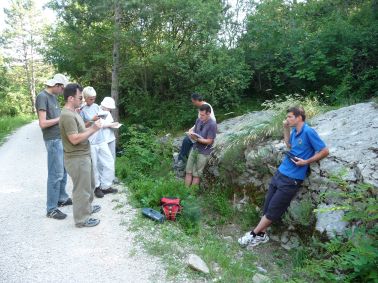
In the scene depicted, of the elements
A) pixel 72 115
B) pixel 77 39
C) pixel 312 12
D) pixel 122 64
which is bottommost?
pixel 72 115

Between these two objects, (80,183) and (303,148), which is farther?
(303,148)

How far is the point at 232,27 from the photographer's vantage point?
12266 mm

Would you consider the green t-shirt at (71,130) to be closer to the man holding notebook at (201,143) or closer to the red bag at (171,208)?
the red bag at (171,208)

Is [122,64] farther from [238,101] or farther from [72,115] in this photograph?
[72,115]

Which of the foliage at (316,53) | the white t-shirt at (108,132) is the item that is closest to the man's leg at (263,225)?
the white t-shirt at (108,132)

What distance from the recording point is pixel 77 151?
4.55 metres

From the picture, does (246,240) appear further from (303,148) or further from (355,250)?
(355,250)

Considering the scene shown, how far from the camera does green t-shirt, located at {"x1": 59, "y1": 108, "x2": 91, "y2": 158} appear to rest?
4402 mm

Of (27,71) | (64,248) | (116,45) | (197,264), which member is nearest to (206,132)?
(197,264)

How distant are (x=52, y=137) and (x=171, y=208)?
82.1 inches

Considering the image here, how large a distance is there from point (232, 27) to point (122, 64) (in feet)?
13.6

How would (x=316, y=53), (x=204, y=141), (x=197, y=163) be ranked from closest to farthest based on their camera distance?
(x=204, y=141), (x=197, y=163), (x=316, y=53)

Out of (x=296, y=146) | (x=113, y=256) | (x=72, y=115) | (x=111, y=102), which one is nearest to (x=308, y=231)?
(x=296, y=146)

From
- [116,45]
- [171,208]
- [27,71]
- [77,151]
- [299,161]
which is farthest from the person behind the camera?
[27,71]
